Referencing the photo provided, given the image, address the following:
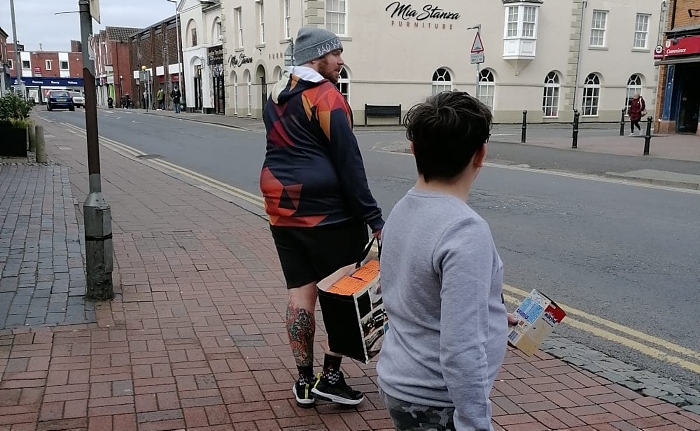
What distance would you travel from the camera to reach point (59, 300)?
15.3 feet

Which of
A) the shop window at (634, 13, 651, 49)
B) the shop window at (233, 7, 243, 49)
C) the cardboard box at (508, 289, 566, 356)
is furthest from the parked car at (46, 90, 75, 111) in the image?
the cardboard box at (508, 289, 566, 356)

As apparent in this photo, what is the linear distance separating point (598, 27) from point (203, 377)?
3461 centimetres

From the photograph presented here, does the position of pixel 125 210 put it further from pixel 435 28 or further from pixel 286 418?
pixel 435 28

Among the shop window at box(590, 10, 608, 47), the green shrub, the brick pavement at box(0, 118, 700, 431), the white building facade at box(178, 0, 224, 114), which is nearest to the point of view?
the brick pavement at box(0, 118, 700, 431)

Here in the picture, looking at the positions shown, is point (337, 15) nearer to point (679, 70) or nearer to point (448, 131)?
point (679, 70)

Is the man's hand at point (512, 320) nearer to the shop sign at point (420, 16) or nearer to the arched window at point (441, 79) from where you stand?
the shop sign at point (420, 16)

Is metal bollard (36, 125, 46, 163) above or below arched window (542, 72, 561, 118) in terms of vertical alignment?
below

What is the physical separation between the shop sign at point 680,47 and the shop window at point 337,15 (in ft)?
42.8

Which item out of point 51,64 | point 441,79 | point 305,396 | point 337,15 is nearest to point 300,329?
point 305,396

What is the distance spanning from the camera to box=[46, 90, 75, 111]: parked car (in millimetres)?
48188

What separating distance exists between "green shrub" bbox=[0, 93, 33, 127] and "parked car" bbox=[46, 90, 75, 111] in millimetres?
36940

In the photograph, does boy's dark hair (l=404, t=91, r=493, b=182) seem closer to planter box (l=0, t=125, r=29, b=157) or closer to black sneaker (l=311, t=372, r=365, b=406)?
black sneaker (l=311, t=372, r=365, b=406)

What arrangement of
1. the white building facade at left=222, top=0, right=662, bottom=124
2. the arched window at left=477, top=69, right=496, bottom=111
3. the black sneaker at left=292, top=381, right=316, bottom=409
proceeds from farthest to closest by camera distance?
the arched window at left=477, top=69, right=496, bottom=111
the white building facade at left=222, top=0, right=662, bottom=124
the black sneaker at left=292, top=381, right=316, bottom=409

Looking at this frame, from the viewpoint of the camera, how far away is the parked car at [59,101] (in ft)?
158
